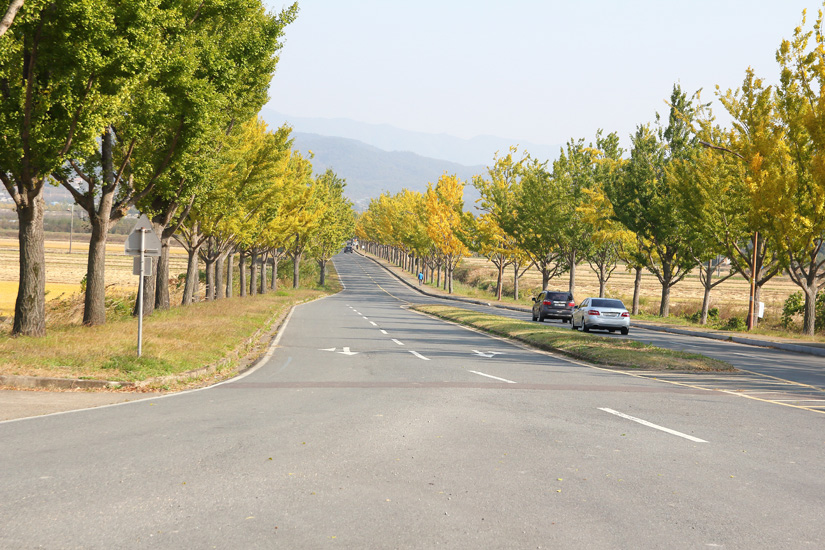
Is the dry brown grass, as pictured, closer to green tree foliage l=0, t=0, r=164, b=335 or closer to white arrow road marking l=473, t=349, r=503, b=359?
green tree foliage l=0, t=0, r=164, b=335

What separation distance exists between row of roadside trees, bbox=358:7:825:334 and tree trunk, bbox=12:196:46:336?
77.8 ft

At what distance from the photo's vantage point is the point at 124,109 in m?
16.9

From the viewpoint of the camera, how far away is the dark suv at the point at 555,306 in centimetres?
3781

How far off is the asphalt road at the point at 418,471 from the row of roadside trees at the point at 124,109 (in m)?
7.41

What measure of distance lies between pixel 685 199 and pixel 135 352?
98.7ft

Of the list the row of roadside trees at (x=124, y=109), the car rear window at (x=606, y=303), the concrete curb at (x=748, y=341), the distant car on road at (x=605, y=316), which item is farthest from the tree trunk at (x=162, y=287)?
the concrete curb at (x=748, y=341)

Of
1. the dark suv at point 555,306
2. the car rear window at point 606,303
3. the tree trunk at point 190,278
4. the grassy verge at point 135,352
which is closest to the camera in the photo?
the grassy verge at point 135,352

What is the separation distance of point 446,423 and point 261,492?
3.81 m

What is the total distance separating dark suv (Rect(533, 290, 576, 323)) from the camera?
3781cm

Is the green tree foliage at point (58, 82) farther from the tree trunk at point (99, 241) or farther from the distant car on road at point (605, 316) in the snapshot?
the distant car on road at point (605, 316)

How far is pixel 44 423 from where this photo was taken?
9.15 m

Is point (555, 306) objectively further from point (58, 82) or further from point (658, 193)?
point (58, 82)

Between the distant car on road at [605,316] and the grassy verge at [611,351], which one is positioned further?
the distant car on road at [605,316]

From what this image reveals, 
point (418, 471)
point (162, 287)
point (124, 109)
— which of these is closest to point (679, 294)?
point (162, 287)
